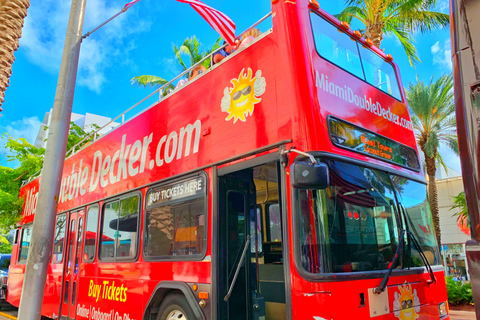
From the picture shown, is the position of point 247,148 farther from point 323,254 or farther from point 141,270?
point 141,270

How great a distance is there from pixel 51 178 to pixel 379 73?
15.3 feet

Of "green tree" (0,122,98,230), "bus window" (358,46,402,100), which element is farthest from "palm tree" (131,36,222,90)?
"bus window" (358,46,402,100)

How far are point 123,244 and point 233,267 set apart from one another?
2.54 metres

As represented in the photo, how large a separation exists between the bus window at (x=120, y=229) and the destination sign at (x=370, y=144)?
11.7 feet

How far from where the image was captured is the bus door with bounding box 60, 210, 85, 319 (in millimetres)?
7896

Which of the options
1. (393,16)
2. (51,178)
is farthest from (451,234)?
(51,178)

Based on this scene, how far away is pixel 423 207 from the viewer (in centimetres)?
481

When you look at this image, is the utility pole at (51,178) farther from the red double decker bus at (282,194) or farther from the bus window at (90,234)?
the bus window at (90,234)

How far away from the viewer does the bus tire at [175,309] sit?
15.8 ft

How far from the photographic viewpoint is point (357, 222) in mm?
3869

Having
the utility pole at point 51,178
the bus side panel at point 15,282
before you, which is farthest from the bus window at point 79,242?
the bus side panel at point 15,282

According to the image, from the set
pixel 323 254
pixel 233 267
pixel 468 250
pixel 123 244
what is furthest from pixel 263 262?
pixel 468 250

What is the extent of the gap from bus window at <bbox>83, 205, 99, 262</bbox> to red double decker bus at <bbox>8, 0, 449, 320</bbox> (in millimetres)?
654

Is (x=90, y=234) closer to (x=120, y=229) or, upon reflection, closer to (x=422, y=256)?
(x=120, y=229)
